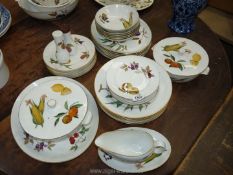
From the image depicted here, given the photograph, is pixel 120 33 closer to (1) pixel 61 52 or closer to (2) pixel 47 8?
(1) pixel 61 52

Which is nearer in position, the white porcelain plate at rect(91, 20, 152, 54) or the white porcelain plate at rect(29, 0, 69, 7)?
the white porcelain plate at rect(91, 20, 152, 54)

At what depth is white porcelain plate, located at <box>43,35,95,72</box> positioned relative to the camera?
844mm

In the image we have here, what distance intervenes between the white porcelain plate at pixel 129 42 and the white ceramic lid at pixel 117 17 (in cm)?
4

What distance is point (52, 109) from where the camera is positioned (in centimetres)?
73

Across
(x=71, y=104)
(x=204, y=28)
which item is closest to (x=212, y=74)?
(x=204, y=28)

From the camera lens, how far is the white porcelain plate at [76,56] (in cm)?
84

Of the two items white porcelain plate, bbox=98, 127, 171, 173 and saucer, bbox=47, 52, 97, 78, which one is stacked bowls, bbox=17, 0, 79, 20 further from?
white porcelain plate, bbox=98, 127, 171, 173

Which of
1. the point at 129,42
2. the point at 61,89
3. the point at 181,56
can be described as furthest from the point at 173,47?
the point at 61,89

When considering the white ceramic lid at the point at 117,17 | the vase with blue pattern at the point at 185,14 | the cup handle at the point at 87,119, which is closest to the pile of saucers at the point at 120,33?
the white ceramic lid at the point at 117,17

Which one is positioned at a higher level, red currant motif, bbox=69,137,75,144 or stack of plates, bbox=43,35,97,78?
stack of plates, bbox=43,35,97,78

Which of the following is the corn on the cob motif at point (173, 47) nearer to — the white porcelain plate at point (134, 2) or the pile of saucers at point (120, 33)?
the pile of saucers at point (120, 33)

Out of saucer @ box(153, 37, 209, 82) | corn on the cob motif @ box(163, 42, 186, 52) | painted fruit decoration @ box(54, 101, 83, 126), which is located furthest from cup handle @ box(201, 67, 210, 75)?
painted fruit decoration @ box(54, 101, 83, 126)

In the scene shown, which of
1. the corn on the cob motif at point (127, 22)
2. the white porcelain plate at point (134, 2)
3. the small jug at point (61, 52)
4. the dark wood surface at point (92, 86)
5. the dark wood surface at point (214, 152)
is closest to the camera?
the dark wood surface at point (214, 152)

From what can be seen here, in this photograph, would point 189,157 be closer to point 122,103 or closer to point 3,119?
point 122,103
